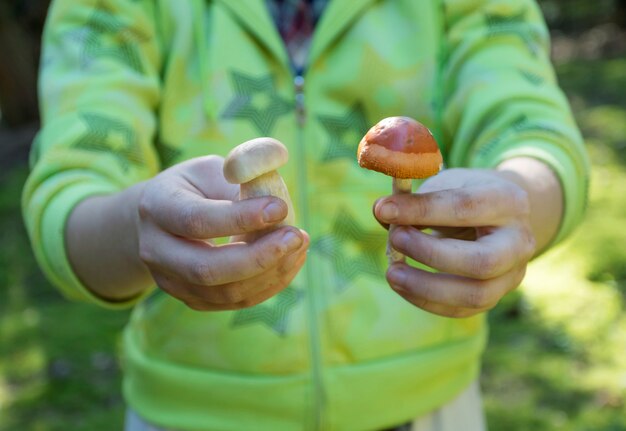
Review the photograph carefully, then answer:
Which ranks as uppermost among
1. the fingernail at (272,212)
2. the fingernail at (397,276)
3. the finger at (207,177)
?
the fingernail at (272,212)

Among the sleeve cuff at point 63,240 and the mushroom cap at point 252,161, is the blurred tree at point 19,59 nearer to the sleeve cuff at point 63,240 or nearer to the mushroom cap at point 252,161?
the sleeve cuff at point 63,240

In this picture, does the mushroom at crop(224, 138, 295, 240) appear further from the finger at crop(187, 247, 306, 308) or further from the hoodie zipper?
the hoodie zipper

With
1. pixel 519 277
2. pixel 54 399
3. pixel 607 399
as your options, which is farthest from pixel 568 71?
pixel 519 277

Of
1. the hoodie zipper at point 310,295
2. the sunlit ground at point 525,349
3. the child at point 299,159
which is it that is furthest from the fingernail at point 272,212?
the sunlit ground at point 525,349

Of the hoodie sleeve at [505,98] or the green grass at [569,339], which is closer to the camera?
the hoodie sleeve at [505,98]

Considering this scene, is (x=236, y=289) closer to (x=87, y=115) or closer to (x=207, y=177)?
(x=207, y=177)

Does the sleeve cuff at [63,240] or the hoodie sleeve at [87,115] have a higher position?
the hoodie sleeve at [87,115]
